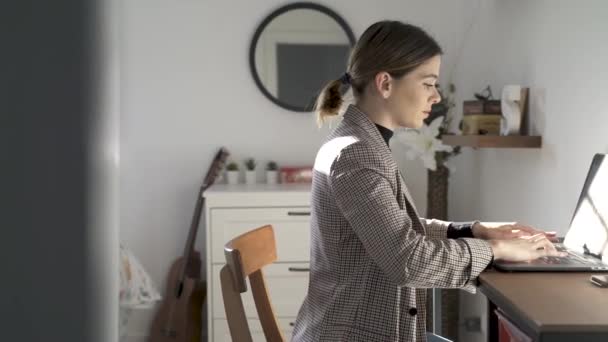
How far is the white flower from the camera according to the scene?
3090 mm

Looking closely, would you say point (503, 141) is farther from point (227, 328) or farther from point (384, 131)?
point (227, 328)

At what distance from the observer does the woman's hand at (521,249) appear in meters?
1.39

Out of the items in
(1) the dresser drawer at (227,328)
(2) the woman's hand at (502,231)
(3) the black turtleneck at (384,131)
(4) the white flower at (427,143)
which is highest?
(3) the black turtleneck at (384,131)

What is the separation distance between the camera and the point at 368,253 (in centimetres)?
138

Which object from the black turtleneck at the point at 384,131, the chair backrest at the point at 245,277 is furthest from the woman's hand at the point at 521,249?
the chair backrest at the point at 245,277

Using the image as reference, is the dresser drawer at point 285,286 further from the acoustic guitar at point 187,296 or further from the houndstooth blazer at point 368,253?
the houndstooth blazer at point 368,253

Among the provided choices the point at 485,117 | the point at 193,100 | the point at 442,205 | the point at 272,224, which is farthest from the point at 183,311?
the point at 485,117

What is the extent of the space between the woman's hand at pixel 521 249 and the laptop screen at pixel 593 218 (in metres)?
0.16

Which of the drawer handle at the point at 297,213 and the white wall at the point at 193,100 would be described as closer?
the drawer handle at the point at 297,213

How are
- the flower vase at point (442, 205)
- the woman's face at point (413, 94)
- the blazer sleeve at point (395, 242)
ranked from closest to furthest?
the blazer sleeve at point (395, 242)
the woman's face at point (413, 94)
the flower vase at point (442, 205)

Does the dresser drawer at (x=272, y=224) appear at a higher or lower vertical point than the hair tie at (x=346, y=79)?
lower

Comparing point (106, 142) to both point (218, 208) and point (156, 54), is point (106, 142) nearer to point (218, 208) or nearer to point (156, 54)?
point (218, 208)

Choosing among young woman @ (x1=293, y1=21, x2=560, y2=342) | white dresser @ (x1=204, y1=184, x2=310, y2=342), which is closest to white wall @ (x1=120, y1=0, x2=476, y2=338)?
white dresser @ (x1=204, y1=184, x2=310, y2=342)

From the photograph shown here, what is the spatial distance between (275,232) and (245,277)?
1.66m
